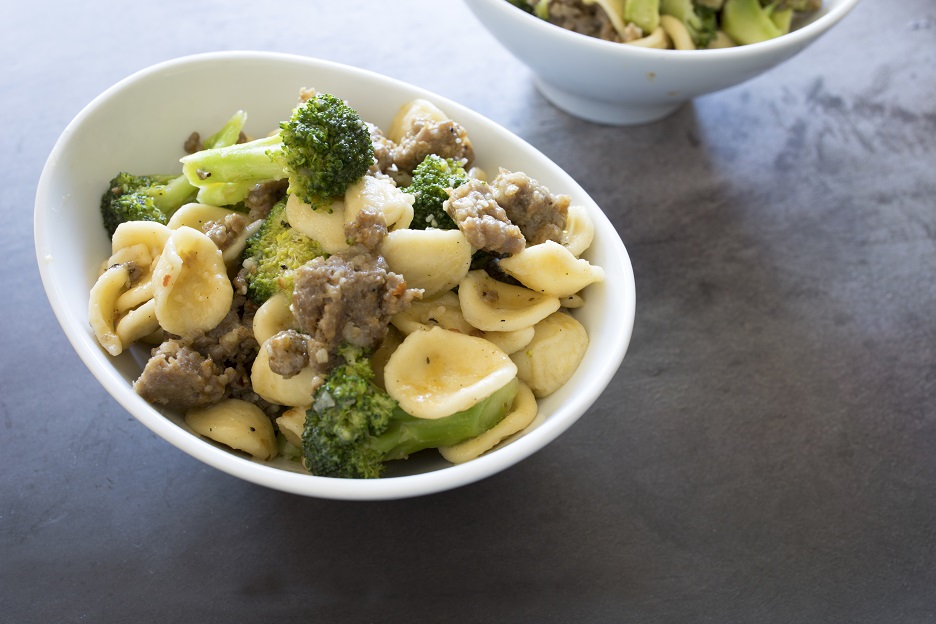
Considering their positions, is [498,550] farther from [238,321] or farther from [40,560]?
[40,560]

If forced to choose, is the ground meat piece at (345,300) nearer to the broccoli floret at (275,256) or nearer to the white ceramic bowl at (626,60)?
the broccoli floret at (275,256)

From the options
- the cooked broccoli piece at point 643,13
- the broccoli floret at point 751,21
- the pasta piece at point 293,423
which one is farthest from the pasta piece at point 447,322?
the broccoli floret at point 751,21

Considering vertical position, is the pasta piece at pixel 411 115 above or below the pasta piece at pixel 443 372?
above

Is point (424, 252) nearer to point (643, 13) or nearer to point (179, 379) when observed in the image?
point (179, 379)

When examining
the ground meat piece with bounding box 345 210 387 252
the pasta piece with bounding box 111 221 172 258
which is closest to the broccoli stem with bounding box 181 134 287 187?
the pasta piece with bounding box 111 221 172 258

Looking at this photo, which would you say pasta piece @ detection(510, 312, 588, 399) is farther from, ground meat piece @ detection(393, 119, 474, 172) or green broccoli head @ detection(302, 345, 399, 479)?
ground meat piece @ detection(393, 119, 474, 172)
